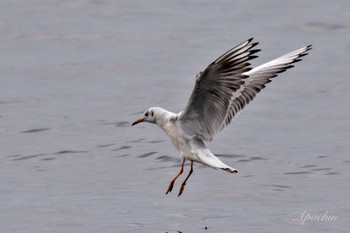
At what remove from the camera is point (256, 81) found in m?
14.5

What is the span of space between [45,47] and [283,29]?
7.46 metres

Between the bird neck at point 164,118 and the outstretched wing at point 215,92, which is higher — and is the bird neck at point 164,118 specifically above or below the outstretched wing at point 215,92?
below

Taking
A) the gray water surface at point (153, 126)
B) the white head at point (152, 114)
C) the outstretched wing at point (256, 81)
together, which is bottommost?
the gray water surface at point (153, 126)

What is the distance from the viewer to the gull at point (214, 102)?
41.6 feet

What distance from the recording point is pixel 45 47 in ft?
98.8

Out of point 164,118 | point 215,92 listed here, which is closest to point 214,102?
point 215,92

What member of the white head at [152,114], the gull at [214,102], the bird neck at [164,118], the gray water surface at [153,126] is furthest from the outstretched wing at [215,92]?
the gray water surface at [153,126]

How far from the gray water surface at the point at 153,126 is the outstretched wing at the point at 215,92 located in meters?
1.71

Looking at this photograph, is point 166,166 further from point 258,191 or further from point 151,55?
point 151,55

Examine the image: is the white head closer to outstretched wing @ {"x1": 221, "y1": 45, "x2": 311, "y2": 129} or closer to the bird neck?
the bird neck

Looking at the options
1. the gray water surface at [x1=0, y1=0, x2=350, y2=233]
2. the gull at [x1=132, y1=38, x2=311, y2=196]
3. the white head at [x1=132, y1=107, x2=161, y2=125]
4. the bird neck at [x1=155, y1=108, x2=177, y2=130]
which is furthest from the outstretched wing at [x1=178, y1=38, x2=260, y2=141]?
the gray water surface at [x1=0, y1=0, x2=350, y2=233]

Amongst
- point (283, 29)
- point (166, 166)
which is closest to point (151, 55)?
point (283, 29)

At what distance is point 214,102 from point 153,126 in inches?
367

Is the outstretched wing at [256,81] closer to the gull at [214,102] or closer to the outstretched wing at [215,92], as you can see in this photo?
the gull at [214,102]
